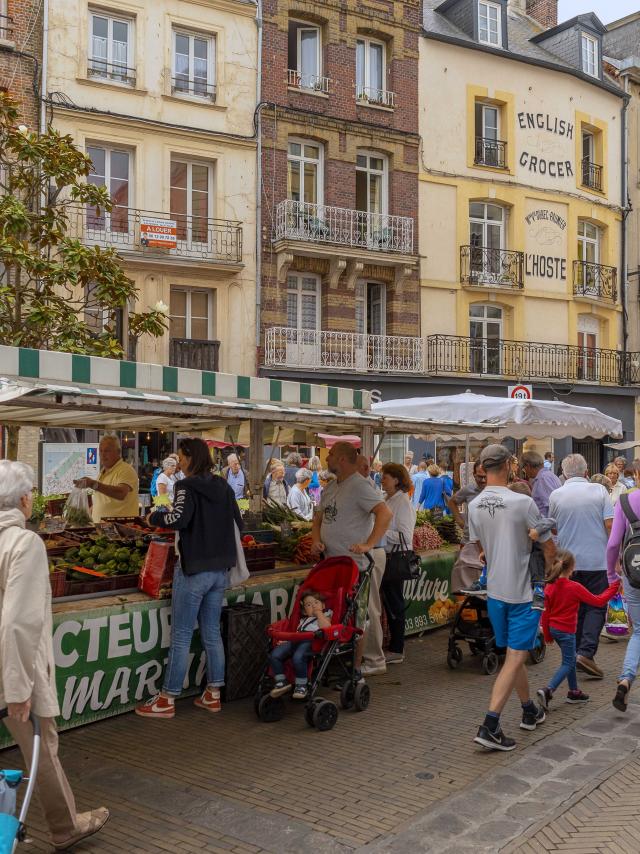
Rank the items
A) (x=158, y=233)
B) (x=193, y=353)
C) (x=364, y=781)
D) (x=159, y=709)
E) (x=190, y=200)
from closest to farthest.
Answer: (x=364, y=781) → (x=159, y=709) → (x=158, y=233) → (x=193, y=353) → (x=190, y=200)

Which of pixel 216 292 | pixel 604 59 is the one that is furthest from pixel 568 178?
pixel 216 292

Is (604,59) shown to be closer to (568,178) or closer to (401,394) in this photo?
(568,178)

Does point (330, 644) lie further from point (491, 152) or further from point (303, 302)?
point (491, 152)

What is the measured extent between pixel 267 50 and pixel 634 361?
50.8 ft

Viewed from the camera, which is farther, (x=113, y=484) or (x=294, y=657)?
(x=113, y=484)

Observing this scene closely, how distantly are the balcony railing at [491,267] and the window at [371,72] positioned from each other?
4.87 m

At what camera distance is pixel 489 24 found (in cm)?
2662

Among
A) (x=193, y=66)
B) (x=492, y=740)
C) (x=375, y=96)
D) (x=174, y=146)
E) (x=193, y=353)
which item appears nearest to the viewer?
(x=492, y=740)

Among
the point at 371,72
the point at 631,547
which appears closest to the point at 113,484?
the point at 631,547

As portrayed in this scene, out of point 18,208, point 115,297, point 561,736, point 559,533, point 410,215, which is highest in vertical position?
point 410,215

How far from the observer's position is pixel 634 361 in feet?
94.9

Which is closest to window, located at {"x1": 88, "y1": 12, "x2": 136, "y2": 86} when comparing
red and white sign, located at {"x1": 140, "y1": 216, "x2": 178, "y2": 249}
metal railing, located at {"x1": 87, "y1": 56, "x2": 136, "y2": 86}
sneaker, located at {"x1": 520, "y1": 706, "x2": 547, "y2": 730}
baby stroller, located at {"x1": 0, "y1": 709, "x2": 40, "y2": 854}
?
metal railing, located at {"x1": 87, "y1": 56, "x2": 136, "y2": 86}

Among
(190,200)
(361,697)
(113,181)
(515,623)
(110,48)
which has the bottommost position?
(361,697)

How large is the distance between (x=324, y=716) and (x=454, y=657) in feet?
7.18
